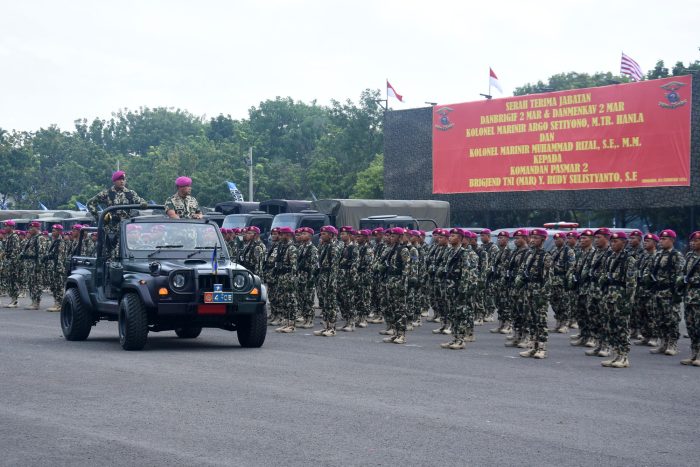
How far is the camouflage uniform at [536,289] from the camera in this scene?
15.7m

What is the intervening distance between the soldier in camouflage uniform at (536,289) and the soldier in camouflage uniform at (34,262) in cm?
1396

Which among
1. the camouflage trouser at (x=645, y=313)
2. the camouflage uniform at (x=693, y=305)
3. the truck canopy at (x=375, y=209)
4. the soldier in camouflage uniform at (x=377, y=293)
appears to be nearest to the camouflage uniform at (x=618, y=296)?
the camouflage uniform at (x=693, y=305)

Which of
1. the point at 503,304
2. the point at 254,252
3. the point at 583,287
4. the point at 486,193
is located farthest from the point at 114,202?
the point at 486,193

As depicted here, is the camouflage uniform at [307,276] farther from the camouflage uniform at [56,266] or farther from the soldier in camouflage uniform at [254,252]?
the camouflage uniform at [56,266]

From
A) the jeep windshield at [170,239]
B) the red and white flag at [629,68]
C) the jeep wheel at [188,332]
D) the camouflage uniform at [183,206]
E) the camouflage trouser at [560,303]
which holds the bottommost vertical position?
the jeep wheel at [188,332]

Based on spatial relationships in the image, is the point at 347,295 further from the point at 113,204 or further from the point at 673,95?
the point at 673,95

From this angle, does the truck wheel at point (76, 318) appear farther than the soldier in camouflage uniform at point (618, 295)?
Yes

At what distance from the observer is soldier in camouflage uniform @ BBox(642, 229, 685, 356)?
1623 centimetres

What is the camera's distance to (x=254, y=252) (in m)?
21.2

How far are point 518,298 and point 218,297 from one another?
4.94 metres

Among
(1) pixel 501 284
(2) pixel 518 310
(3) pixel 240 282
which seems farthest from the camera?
(1) pixel 501 284

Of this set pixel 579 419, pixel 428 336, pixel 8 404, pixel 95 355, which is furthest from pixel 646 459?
pixel 428 336

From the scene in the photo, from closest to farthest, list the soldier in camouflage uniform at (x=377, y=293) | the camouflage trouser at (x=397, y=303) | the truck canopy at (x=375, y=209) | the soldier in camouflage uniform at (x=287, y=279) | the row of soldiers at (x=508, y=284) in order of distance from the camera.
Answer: the row of soldiers at (x=508, y=284) → the camouflage trouser at (x=397, y=303) → the soldier in camouflage uniform at (x=287, y=279) → the soldier in camouflage uniform at (x=377, y=293) → the truck canopy at (x=375, y=209)

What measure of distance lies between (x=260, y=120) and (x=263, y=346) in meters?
88.5
